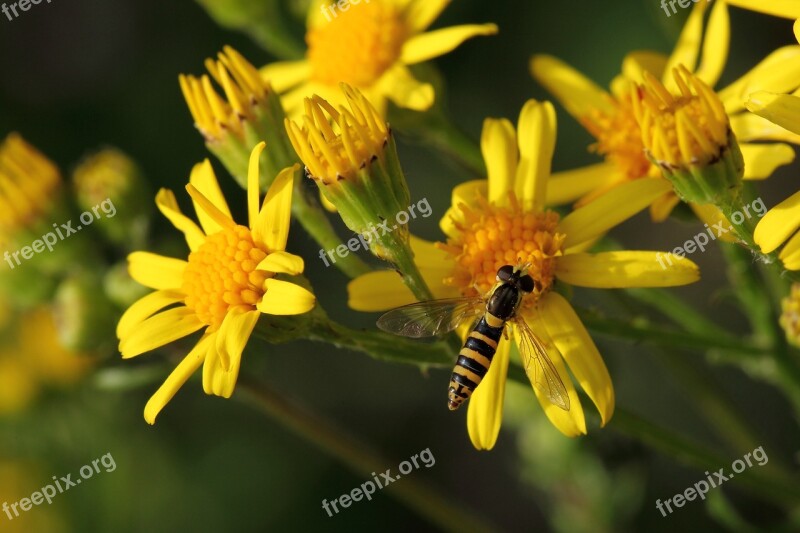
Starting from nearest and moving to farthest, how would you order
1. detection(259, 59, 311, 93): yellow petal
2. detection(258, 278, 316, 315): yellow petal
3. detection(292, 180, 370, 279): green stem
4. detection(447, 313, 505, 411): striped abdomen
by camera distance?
detection(258, 278, 316, 315): yellow petal → detection(447, 313, 505, 411): striped abdomen → detection(292, 180, 370, 279): green stem → detection(259, 59, 311, 93): yellow petal

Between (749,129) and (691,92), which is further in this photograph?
(749,129)

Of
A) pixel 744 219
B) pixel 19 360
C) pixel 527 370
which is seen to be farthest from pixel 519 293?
pixel 19 360

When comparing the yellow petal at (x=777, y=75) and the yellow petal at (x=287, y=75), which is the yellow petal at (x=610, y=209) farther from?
the yellow petal at (x=287, y=75)

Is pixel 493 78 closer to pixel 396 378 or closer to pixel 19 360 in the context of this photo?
pixel 396 378

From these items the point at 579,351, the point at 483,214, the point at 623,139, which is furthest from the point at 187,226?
the point at 623,139

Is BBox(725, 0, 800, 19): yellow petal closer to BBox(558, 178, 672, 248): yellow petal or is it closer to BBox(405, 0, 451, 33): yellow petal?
BBox(558, 178, 672, 248): yellow petal

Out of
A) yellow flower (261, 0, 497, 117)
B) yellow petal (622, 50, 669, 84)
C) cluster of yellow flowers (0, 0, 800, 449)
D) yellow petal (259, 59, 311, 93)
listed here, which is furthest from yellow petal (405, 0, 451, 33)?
yellow petal (622, 50, 669, 84)
